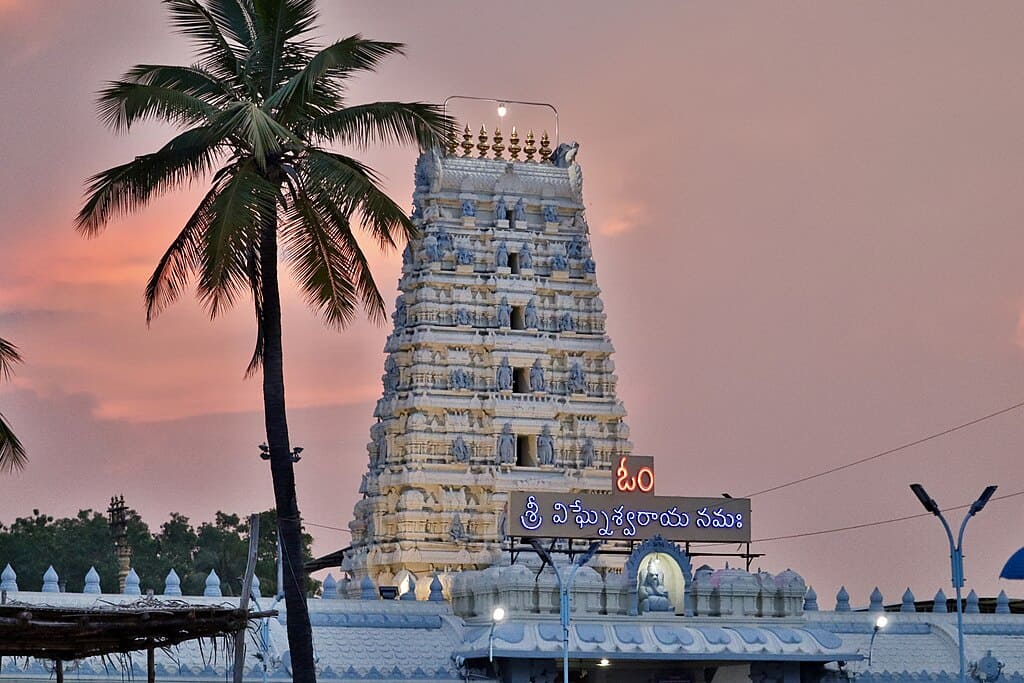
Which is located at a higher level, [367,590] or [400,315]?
[400,315]

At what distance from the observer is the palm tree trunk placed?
42438 mm

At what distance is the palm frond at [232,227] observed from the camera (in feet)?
133

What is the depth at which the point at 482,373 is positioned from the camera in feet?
251

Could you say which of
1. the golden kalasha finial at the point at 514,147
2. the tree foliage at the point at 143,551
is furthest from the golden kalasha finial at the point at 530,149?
the tree foliage at the point at 143,551

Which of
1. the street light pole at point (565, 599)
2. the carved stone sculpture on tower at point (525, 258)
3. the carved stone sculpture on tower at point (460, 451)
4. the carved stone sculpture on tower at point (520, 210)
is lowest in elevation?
the street light pole at point (565, 599)

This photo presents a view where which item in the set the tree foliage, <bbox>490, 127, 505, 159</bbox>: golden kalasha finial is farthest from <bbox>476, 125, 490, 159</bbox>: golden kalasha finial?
the tree foliage

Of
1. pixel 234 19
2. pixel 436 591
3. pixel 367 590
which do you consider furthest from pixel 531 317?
pixel 234 19

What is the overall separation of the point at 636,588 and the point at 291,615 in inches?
882

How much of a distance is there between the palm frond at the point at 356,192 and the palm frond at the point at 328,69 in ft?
3.80

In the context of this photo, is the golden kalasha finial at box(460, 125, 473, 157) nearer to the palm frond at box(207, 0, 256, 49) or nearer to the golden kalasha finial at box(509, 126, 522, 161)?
the golden kalasha finial at box(509, 126, 522, 161)

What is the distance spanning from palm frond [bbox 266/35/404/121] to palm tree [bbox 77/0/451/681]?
2 centimetres

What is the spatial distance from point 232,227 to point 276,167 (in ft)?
9.30

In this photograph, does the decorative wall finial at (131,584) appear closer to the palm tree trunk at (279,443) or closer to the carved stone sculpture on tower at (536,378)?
the palm tree trunk at (279,443)

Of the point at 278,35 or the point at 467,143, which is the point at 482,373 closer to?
the point at 467,143
